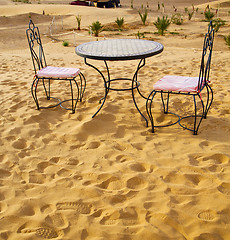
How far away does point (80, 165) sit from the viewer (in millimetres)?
2299

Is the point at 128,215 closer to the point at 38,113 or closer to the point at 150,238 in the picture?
the point at 150,238

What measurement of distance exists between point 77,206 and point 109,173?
0.42 m

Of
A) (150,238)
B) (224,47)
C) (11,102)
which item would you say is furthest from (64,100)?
(224,47)

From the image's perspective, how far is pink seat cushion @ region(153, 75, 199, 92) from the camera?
251 cm

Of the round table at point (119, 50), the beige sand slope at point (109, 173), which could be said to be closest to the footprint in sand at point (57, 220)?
the beige sand slope at point (109, 173)

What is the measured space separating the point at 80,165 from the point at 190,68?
3.40 meters

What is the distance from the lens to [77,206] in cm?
187

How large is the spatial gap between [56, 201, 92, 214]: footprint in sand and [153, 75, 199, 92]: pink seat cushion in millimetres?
1335

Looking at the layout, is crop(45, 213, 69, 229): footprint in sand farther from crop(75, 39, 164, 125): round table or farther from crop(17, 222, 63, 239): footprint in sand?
crop(75, 39, 164, 125): round table

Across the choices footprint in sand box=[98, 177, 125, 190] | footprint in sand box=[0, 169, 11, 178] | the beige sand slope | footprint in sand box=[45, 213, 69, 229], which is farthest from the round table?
footprint in sand box=[45, 213, 69, 229]

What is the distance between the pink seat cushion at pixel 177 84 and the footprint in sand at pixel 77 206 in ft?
4.38

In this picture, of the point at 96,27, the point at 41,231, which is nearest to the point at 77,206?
the point at 41,231

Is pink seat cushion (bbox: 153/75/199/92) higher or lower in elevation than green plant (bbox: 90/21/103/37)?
lower

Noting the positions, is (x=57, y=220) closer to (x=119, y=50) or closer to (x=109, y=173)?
(x=109, y=173)
